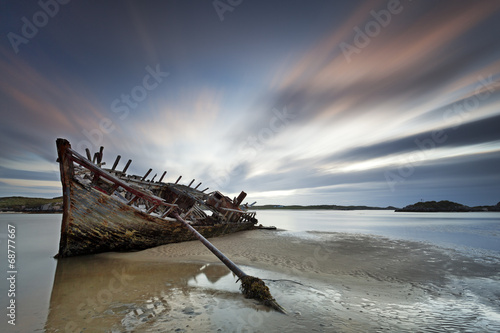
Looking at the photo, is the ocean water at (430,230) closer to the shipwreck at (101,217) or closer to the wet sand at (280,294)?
the wet sand at (280,294)

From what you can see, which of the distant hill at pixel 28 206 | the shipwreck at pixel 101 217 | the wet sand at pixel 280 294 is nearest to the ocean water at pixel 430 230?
the wet sand at pixel 280 294

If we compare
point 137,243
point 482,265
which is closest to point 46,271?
point 137,243

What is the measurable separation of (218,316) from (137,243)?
6871 millimetres

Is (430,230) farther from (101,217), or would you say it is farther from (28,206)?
(28,206)

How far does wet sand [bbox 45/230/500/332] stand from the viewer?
3434 mm

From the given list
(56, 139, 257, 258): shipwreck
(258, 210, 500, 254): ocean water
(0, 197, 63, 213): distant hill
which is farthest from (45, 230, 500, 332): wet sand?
(0, 197, 63, 213): distant hill

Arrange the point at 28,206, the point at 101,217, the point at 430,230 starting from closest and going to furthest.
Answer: the point at 101,217, the point at 430,230, the point at 28,206

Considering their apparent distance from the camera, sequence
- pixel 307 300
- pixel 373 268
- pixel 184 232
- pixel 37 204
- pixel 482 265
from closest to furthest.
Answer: pixel 307 300
pixel 373 268
pixel 482 265
pixel 184 232
pixel 37 204

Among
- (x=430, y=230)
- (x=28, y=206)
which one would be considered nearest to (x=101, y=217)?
(x=430, y=230)

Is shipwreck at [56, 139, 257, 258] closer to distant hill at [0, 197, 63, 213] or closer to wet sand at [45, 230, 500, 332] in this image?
wet sand at [45, 230, 500, 332]

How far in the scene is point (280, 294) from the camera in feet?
15.5

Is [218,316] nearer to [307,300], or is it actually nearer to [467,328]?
[307,300]

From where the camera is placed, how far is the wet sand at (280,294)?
343cm

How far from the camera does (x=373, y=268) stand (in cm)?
724
